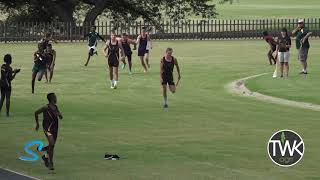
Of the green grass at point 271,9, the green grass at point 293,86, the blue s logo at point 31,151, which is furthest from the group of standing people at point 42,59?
the green grass at point 271,9

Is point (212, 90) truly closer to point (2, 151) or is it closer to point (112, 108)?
point (112, 108)

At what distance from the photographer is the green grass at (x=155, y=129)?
1747cm

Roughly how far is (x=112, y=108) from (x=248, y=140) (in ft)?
24.1

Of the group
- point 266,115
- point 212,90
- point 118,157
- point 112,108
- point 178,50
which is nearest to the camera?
point 118,157

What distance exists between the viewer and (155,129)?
22.9 meters

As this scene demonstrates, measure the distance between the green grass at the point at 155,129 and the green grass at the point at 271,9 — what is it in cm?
6370

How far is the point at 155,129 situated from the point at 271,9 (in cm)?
9464

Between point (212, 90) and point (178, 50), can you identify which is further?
point (178, 50)

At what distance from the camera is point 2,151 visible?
19.8m

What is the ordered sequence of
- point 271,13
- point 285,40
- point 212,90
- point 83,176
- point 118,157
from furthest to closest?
1. point 271,13
2. point 285,40
3. point 212,90
4. point 118,157
5. point 83,176

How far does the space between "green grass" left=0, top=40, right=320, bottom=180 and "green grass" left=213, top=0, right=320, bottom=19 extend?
6370cm

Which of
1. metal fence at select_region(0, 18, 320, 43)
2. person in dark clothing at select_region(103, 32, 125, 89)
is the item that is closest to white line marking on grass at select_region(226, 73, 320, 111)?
person in dark clothing at select_region(103, 32, 125, 89)

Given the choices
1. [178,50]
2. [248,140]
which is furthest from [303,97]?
[178,50]

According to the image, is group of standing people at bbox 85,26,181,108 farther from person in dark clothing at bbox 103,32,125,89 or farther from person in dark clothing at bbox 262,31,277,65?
person in dark clothing at bbox 262,31,277,65
